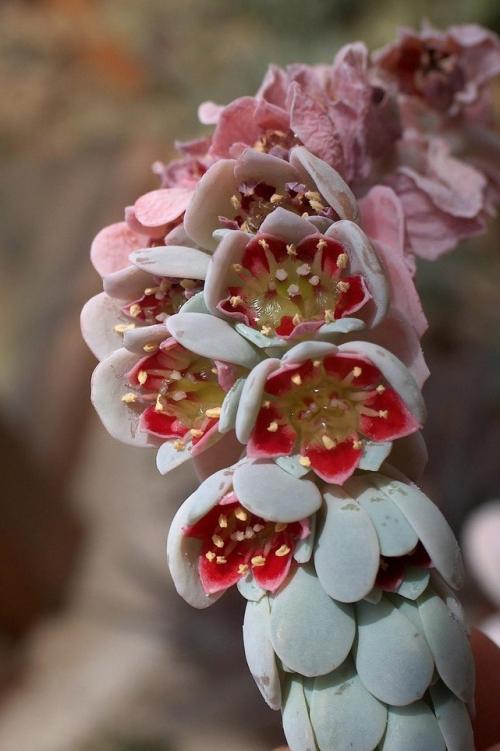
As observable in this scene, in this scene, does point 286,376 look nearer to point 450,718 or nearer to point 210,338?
point 210,338

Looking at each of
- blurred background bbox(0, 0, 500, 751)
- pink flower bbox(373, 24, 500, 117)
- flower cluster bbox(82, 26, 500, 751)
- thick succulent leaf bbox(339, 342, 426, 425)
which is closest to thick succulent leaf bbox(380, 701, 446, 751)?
flower cluster bbox(82, 26, 500, 751)

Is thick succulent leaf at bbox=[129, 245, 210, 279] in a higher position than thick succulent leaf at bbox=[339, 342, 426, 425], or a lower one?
higher

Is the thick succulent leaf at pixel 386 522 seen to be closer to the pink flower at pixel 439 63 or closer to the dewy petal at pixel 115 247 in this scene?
the dewy petal at pixel 115 247

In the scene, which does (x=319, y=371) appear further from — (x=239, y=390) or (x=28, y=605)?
(x=28, y=605)

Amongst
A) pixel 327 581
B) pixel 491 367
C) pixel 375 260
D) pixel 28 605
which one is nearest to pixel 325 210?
pixel 375 260

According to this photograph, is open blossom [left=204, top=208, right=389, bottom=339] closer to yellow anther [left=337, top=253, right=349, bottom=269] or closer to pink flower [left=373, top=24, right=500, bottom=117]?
yellow anther [left=337, top=253, right=349, bottom=269]

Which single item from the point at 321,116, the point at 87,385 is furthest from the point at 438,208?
the point at 87,385

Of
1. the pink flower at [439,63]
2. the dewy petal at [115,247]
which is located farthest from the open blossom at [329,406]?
the pink flower at [439,63]
